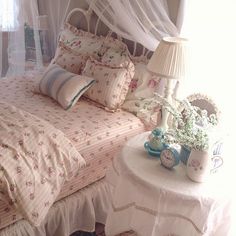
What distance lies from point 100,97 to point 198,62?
78cm

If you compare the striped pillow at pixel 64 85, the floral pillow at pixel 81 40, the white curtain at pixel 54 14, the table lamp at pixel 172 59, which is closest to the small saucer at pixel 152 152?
the table lamp at pixel 172 59

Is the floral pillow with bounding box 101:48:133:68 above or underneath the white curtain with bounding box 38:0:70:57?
underneath

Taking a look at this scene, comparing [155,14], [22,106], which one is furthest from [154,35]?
[22,106]

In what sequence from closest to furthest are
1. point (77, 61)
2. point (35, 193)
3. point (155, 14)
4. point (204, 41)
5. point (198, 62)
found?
1. point (35, 193)
2. point (198, 62)
3. point (204, 41)
4. point (155, 14)
5. point (77, 61)

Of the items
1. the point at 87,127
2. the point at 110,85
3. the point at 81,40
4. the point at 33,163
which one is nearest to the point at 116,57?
the point at 110,85

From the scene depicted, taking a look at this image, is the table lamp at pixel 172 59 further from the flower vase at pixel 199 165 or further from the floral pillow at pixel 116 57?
the floral pillow at pixel 116 57

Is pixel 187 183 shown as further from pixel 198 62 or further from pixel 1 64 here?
pixel 1 64

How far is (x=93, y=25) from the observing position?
2844mm

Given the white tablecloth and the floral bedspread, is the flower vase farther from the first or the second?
the floral bedspread

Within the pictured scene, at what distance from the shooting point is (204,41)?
1.90 metres

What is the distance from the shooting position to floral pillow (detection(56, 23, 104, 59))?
8.66ft

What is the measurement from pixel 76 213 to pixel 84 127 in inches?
19.8

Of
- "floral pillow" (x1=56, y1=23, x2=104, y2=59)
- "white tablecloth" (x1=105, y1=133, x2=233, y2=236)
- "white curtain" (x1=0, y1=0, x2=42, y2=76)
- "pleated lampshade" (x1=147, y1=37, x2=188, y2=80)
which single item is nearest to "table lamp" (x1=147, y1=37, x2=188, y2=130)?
"pleated lampshade" (x1=147, y1=37, x2=188, y2=80)

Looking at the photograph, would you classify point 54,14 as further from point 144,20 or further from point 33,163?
point 33,163
